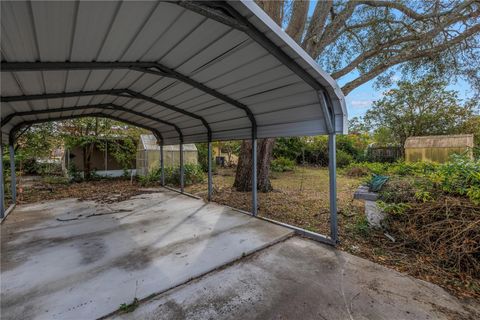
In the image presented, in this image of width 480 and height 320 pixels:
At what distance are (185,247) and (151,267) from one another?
2.09ft

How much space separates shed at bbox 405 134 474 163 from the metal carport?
8.37 metres

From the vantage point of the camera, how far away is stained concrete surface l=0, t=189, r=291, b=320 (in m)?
2.19

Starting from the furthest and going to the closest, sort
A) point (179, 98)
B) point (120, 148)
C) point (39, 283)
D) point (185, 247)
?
point (120, 148) < point (179, 98) < point (185, 247) < point (39, 283)

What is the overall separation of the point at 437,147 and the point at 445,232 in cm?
842

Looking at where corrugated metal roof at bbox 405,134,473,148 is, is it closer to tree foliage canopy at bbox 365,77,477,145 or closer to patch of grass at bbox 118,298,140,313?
tree foliage canopy at bbox 365,77,477,145

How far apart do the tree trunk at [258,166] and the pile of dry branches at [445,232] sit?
4079 millimetres

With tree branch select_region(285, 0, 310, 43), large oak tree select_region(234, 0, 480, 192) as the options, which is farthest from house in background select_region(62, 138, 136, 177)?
tree branch select_region(285, 0, 310, 43)

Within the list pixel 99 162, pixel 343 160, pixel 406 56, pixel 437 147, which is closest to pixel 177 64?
pixel 406 56

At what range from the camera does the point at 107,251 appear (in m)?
3.22

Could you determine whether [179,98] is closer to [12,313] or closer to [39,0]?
[39,0]

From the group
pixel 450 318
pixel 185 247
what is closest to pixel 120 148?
pixel 185 247

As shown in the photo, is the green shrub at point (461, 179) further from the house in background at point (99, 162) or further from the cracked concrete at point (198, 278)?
the house in background at point (99, 162)

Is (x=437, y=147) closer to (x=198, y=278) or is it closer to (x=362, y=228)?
(x=362, y=228)

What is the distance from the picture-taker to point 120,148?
1073 centimetres
